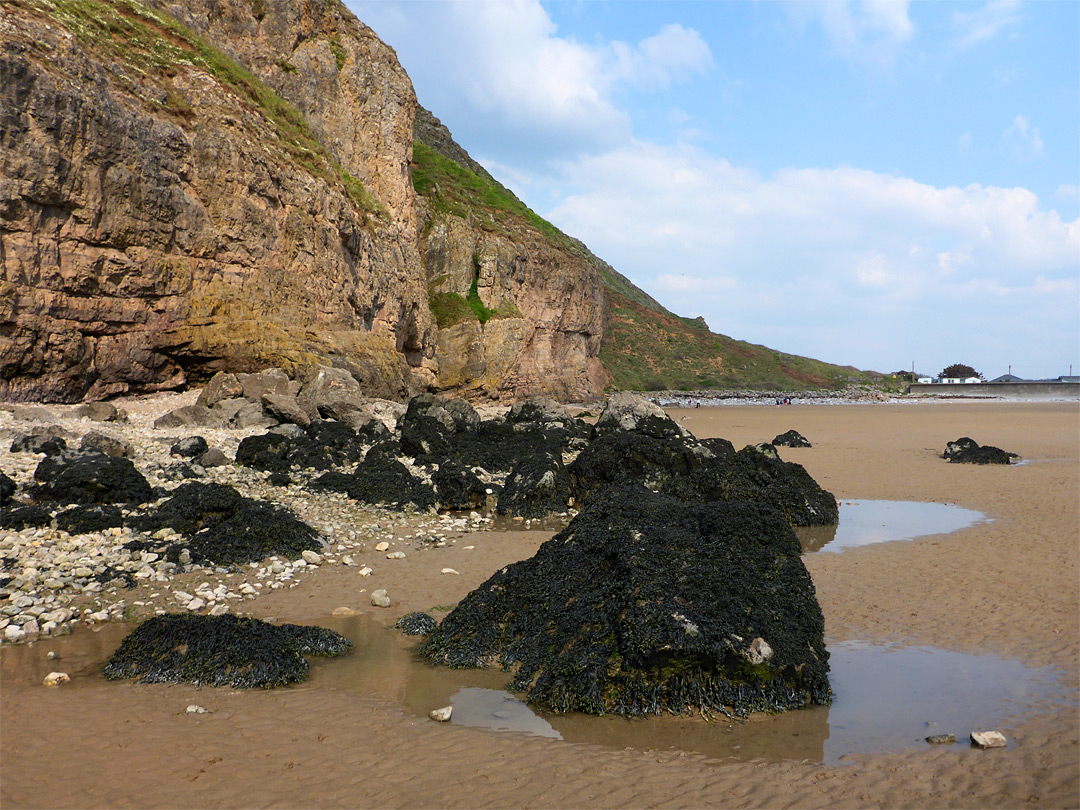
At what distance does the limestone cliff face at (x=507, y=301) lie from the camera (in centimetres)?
4369

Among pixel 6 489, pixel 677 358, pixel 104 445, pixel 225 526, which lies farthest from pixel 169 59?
pixel 677 358

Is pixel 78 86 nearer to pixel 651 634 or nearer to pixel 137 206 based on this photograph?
pixel 137 206

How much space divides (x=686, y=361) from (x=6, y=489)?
297 ft

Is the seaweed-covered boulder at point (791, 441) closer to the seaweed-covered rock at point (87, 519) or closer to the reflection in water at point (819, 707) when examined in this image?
the reflection in water at point (819, 707)

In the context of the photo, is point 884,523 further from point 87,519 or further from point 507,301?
point 507,301

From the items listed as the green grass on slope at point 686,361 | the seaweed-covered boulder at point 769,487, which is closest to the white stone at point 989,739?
the seaweed-covered boulder at point 769,487

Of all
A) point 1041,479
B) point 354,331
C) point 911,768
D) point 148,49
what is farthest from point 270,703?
point 148,49

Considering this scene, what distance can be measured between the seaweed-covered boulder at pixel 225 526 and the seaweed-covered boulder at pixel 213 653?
2699mm

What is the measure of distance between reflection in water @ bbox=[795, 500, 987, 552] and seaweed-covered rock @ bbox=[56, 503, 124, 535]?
9.93 meters

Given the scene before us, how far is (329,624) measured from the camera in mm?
7047

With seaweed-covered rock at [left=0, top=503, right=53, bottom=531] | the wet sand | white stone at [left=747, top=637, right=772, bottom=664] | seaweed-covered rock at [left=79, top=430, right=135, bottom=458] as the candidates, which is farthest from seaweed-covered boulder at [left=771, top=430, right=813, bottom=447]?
seaweed-covered rock at [left=0, top=503, right=53, bottom=531]

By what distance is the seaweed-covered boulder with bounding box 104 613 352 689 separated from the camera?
549 centimetres

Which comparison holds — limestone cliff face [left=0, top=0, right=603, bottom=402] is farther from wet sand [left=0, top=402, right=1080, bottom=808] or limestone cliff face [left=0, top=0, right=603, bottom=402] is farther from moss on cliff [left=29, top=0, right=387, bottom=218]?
wet sand [left=0, top=402, right=1080, bottom=808]

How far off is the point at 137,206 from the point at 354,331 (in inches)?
361
